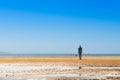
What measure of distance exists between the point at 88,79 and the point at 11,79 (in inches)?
250

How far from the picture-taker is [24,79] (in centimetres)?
2878

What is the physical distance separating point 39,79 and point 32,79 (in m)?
0.58

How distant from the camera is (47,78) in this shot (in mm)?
29734

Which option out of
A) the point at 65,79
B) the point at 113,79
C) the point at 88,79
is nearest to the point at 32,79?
the point at 65,79

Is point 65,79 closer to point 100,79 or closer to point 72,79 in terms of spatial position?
point 72,79

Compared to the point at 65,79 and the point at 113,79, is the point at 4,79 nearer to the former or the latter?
the point at 65,79

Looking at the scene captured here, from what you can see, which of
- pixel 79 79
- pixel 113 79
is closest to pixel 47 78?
pixel 79 79

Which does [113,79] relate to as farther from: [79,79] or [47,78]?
[47,78]

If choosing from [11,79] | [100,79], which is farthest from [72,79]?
[11,79]

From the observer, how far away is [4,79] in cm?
2864

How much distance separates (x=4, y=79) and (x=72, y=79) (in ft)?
18.4

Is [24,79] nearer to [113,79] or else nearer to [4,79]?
[4,79]

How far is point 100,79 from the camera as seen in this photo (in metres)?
28.2

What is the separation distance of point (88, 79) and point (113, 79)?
207 centimetres
